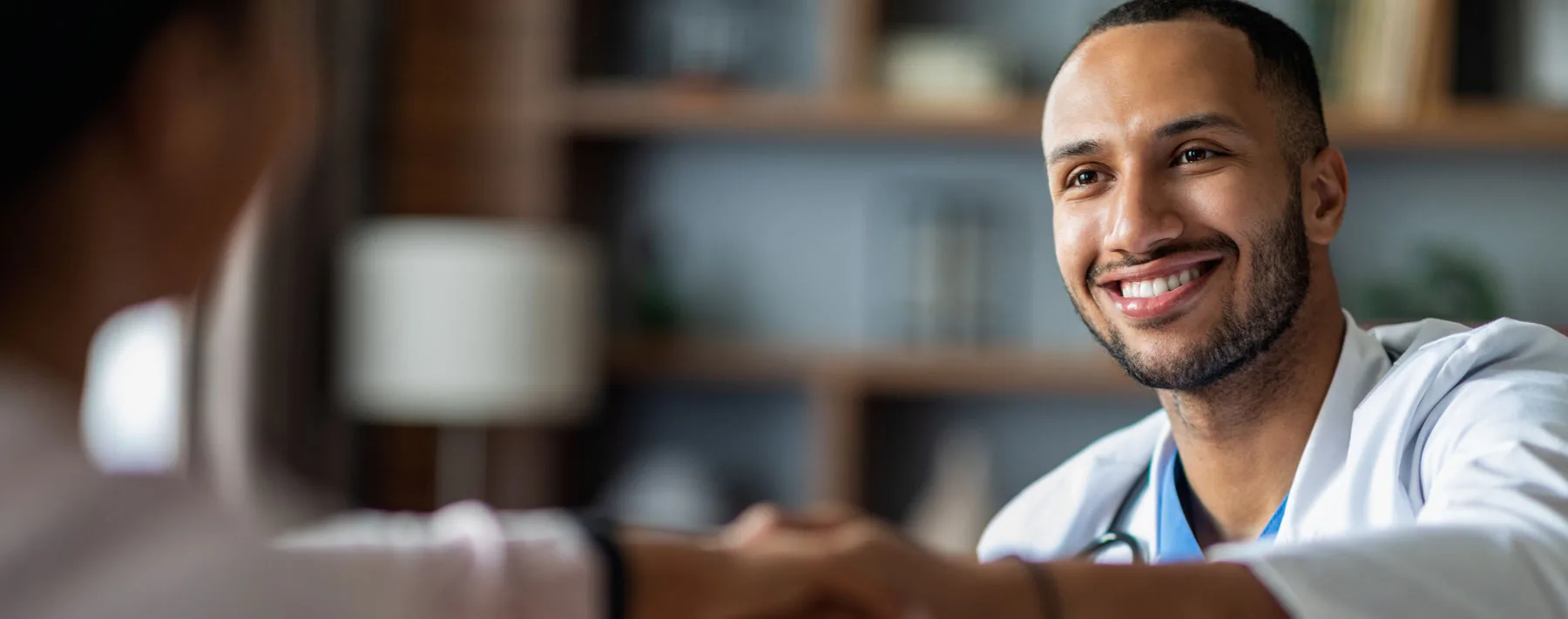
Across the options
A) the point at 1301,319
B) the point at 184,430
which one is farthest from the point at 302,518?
the point at 184,430

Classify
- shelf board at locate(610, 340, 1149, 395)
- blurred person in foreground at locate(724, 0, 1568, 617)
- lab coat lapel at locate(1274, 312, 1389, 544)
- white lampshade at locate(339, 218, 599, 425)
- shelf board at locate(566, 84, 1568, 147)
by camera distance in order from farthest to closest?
1. shelf board at locate(610, 340, 1149, 395)
2. shelf board at locate(566, 84, 1568, 147)
3. white lampshade at locate(339, 218, 599, 425)
4. lab coat lapel at locate(1274, 312, 1389, 544)
5. blurred person in foreground at locate(724, 0, 1568, 617)

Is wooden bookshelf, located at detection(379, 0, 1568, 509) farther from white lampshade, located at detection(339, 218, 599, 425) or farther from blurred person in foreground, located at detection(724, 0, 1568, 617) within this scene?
blurred person in foreground, located at detection(724, 0, 1568, 617)

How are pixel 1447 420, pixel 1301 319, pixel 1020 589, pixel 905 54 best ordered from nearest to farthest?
1. pixel 1020 589
2. pixel 1447 420
3. pixel 1301 319
4. pixel 905 54

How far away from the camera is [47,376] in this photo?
0.53 m

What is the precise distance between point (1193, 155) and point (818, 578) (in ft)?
1.40

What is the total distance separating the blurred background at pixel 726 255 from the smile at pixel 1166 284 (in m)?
2.07

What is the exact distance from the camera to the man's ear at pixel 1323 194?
922 millimetres

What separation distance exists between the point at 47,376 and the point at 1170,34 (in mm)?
629

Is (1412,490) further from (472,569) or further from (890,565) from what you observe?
(472,569)

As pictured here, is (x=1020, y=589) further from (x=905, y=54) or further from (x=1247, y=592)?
(x=905, y=54)

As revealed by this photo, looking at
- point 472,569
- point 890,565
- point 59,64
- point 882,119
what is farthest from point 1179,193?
point 882,119

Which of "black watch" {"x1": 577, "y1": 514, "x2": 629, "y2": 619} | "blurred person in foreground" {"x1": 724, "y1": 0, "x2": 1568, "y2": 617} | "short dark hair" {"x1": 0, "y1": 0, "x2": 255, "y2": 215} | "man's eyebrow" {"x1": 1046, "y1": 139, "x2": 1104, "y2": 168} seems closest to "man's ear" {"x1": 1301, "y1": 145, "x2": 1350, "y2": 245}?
"blurred person in foreground" {"x1": 724, "y1": 0, "x2": 1568, "y2": 617}

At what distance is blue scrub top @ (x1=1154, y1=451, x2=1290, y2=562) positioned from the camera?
3.06 feet

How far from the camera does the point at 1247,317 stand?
3.04ft
